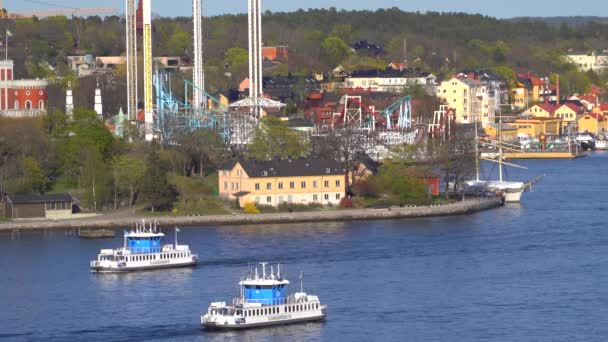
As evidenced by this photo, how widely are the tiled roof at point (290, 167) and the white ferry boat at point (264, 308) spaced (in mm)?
9904

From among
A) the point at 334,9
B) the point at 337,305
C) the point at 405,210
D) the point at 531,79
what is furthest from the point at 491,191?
the point at 334,9

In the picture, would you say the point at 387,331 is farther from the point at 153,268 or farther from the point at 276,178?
the point at 276,178

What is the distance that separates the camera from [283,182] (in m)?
29.9

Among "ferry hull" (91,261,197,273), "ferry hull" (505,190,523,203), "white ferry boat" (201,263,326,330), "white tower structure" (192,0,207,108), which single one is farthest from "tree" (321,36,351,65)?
"white ferry boat" (201,263,326,330)

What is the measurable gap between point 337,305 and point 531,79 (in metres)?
42.7

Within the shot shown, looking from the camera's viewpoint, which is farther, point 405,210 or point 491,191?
point 491,191

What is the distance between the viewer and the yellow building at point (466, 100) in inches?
2063

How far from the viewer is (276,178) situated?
2981 cm

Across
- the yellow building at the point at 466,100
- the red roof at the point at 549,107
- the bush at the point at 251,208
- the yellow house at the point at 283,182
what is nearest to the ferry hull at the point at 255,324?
the bush at the point at 251,208

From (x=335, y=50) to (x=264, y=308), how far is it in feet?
155

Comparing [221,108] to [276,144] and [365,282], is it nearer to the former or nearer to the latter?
[276,144]

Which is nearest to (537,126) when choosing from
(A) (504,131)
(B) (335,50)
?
(A) (504,131)

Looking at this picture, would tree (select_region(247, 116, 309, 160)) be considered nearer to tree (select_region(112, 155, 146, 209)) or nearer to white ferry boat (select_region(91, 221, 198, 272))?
tree (select_region(112, 155, 146, 209))

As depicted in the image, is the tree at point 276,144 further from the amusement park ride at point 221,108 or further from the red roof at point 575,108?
the red roof at point 575,108
